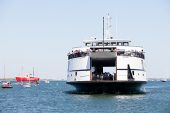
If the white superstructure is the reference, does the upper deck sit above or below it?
above

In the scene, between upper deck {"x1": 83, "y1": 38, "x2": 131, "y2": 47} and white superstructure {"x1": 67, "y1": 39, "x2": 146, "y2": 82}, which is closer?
white superstructure {"x1": 67, "y1": 39, "x2": 146, "y2": 82}

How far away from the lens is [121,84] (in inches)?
2135

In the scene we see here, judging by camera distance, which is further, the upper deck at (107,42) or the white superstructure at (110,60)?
the upper deck at (107,42)

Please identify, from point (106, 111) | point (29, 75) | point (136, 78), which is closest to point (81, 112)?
point (106, 111)

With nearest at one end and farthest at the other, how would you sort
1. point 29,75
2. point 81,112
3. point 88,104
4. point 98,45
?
point 81,112, point 88,104, point 98,45, point 29,75

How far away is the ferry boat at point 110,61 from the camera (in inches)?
2159

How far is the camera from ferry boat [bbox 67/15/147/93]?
180 feet

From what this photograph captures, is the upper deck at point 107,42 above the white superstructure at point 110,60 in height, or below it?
above

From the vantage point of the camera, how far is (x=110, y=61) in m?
61.5

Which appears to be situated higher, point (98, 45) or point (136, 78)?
point (98, 45)

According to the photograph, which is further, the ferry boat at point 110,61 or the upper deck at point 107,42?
the upper deck at point 107,42

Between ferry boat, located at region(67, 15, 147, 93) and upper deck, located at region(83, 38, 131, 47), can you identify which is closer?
ferry boat, located at region(67, 15, 147, 93)

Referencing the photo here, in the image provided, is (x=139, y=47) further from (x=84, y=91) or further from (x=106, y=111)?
(x=106, y=111)

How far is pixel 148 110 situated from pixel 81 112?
603cm
